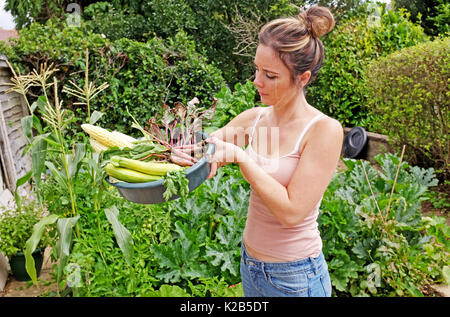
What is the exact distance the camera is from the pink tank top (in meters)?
1.27

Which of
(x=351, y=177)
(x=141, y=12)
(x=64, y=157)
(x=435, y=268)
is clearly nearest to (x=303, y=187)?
(x=64, y=157)

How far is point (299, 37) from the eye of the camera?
1240 millimetres

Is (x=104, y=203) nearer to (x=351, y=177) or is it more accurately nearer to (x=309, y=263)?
(x=309, y=263)

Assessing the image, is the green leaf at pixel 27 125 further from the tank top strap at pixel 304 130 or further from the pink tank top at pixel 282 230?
the tank top strap at pixel 304 130

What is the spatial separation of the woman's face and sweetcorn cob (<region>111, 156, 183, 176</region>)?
39cm

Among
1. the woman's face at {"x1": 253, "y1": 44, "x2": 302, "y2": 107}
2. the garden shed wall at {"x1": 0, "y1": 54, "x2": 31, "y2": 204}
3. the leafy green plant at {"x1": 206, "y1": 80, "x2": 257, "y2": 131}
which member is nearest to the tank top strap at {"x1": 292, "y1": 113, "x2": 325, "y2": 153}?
the woman's face at {"x1": 253, "y1": 44, "x2": 302, "y2": 107}

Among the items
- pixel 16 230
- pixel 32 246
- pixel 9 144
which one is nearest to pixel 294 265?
pixel 32 246

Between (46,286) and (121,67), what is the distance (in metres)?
3.48

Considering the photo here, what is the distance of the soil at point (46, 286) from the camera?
2.68 meters

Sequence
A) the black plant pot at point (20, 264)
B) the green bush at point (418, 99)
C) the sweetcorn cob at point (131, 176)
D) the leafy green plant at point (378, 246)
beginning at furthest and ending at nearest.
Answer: the green bush at point (418, 99) < the black plant pot at point (20, 264) < the leafy green plant at point (378, 246) < the sweetcorn cob at point (131, 176)

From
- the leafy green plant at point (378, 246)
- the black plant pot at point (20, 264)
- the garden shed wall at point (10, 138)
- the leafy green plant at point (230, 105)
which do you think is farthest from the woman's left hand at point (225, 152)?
the garden shed wall at point (10, 138)

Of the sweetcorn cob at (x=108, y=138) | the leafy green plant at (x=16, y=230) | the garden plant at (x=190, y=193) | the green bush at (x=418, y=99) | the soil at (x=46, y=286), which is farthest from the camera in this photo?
the green bush at (x=418, y=99)

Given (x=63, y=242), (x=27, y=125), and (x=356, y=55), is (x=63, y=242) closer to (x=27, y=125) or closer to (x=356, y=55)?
(x=27, y=125)

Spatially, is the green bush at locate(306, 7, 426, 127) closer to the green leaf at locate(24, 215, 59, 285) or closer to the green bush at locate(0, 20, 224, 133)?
the green bush at locate(0, 20, 224, 133)
